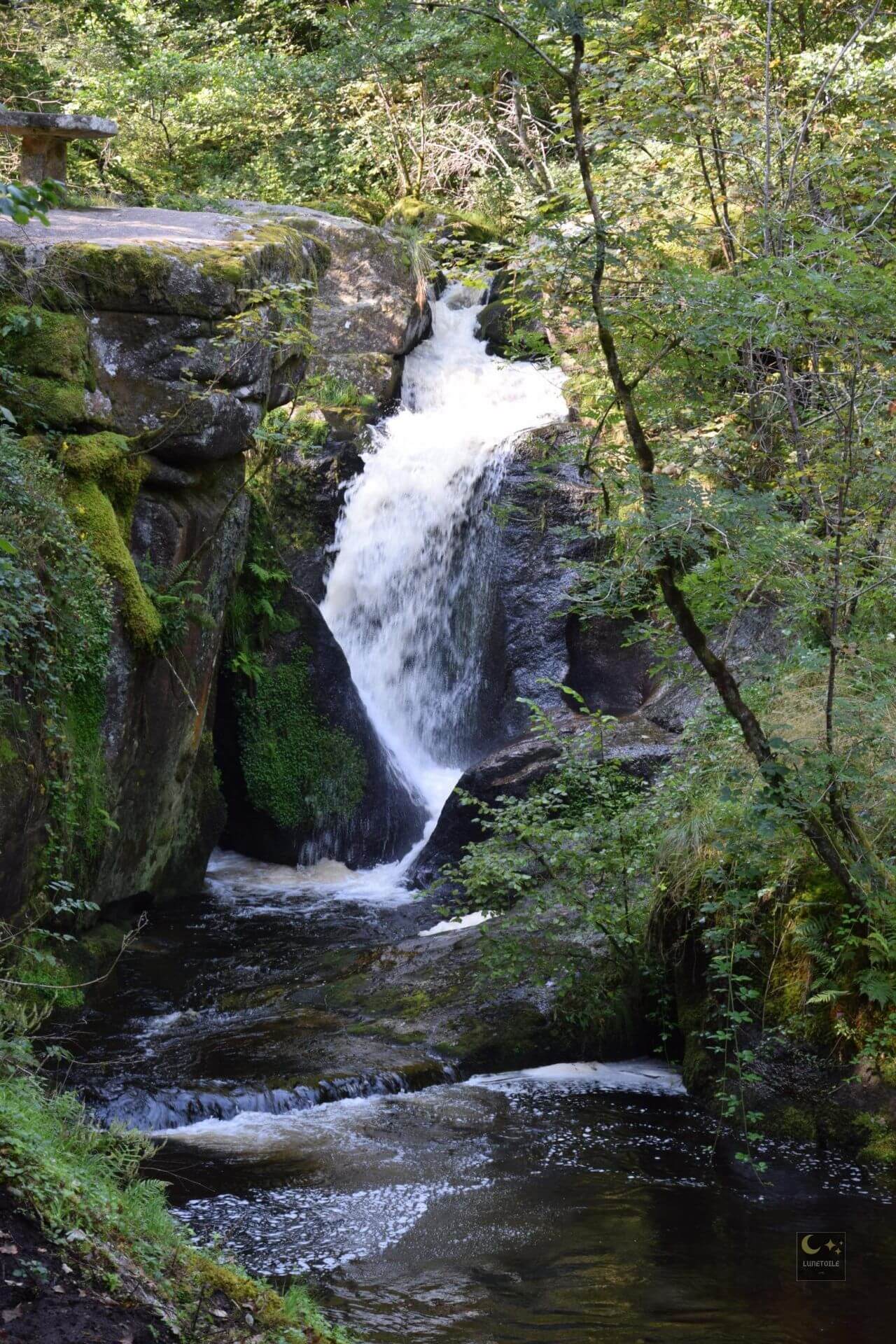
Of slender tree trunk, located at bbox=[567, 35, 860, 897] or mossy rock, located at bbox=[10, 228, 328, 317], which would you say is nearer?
slender tree trunk, located at bbox=[567, 35, 860, 897]

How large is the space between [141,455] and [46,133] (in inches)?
108

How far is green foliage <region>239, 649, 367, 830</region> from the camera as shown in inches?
494

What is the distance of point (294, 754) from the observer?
12727 millimetres

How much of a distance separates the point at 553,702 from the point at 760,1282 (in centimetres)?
948

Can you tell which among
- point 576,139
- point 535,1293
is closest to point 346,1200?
point 535,1293

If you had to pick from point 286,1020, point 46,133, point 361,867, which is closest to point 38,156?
point 46,133

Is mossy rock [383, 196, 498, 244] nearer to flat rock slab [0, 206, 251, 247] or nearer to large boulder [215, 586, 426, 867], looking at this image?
flat rock slab [0, 206, 251, 247]

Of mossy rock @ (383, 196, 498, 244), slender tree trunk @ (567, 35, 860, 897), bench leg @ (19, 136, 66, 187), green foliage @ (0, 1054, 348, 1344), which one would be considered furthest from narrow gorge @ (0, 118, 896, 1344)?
mossy rock @ (383, 196, 498, 244)

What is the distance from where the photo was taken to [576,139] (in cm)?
520

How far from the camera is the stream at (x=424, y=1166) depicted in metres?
4.36

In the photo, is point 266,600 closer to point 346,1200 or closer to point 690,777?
point 690,777

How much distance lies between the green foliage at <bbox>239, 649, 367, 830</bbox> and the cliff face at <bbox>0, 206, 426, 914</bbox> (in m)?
1.73

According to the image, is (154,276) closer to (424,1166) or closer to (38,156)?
(38,156)

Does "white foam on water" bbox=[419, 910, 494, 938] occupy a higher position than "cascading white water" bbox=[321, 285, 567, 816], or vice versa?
"cascading white water" bbox=[321, 285, 567, 816]
